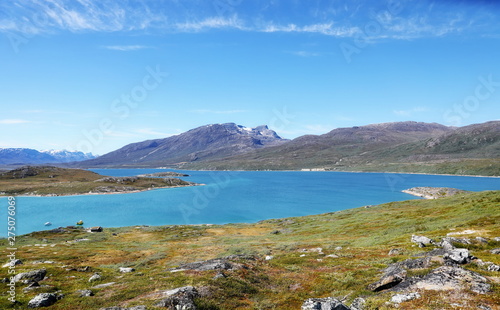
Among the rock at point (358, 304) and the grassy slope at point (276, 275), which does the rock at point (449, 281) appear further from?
the rock at point (358, 304)

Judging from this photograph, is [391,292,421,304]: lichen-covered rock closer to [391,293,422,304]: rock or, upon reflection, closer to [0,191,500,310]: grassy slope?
[391,293,422,304]: rock

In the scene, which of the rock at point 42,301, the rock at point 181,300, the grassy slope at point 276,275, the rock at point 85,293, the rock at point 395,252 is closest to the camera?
the rock at point 181,300

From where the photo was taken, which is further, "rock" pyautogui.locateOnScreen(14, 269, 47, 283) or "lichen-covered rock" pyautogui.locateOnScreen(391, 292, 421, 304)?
"rock" pyautogui.locateOnScreen(14, 269, 47, 283)

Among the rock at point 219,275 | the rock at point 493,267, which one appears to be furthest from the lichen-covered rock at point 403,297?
the rock at point 219,275

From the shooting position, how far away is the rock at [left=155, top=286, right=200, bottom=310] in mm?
19500

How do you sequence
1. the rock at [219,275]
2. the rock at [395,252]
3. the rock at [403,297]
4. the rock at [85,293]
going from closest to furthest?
the rock at [403,297] < the rock at [85,293] < the rock at [219,275] < the rock at [395,252]

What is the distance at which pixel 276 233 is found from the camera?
273 ft

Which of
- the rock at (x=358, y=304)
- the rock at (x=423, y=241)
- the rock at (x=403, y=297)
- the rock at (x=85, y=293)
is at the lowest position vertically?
the rock at (x=423, y=241)

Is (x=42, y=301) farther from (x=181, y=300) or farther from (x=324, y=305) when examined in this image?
(x=324, y=305)

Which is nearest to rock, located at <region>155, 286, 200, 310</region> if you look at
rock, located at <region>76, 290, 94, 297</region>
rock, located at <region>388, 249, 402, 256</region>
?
rock, located at <region>76, 290, 94, 297</region>

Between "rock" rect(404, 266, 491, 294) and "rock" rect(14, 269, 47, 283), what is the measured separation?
37343 mm

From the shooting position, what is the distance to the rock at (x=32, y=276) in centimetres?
3079

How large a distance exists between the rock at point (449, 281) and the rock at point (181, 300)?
15465mm

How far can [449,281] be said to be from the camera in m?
19.2
